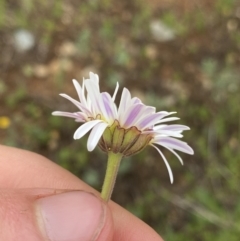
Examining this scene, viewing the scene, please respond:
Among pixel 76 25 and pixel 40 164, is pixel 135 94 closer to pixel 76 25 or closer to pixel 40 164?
pixel 76 25

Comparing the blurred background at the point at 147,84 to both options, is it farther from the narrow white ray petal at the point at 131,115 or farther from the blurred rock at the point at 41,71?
the narrow white ray petal at the point at 131,115

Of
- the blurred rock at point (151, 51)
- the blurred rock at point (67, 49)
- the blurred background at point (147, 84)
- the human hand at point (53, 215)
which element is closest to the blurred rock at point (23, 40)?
the blurred background at point (147, 84)

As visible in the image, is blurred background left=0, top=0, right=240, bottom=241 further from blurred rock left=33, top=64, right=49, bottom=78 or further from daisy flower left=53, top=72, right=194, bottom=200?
daisy flower left=53, top=72, right=194, bottom=200

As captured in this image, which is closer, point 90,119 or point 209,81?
point 90,119

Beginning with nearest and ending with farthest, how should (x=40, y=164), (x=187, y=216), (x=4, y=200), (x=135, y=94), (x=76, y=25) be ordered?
(x=4, y=200)
(x=40, y=164)
(x=187, y=216)
(x=135, y=94)
(x=76, y=25)

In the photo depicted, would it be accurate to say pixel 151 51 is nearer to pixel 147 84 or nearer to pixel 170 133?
pixel 147 84

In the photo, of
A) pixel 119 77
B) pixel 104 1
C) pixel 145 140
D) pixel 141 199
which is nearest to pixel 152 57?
pixel 119 77
